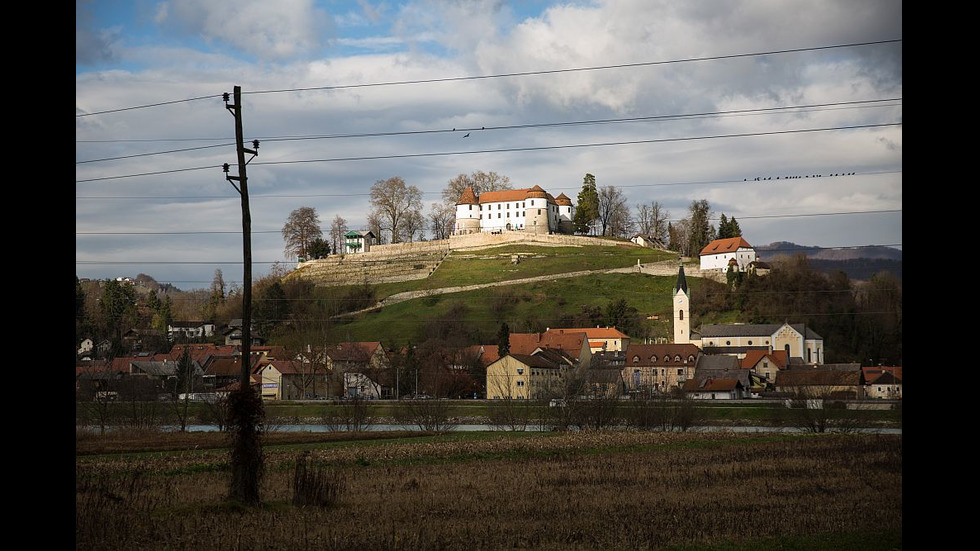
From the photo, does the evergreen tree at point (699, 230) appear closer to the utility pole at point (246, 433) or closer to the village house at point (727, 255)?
the village house at point (727, 255)

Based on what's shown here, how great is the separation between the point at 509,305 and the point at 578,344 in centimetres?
2088

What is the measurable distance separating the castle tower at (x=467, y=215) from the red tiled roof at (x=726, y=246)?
2156 inches

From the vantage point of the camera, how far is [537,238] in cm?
16538

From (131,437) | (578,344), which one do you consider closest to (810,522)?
(131,437)

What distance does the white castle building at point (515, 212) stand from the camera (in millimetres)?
178375

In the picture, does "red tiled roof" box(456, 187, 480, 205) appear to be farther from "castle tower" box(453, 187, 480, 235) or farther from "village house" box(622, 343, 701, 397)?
"village house" box(622, 343, 701, 397)

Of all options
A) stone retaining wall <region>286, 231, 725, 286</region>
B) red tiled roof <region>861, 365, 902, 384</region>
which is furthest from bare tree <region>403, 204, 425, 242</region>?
red tiled roof <region>861, 365, 902, 384</region>

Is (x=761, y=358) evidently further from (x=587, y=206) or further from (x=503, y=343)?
(x=587, y=206)

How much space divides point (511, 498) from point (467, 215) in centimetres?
16063

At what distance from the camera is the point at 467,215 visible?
7170 inches

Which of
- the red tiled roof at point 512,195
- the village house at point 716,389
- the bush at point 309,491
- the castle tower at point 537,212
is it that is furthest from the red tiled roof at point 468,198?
the bush at point 309,491

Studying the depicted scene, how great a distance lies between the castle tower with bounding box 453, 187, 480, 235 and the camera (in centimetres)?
18112

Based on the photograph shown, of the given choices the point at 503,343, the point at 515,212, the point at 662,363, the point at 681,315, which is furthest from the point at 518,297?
the point at 515,212
